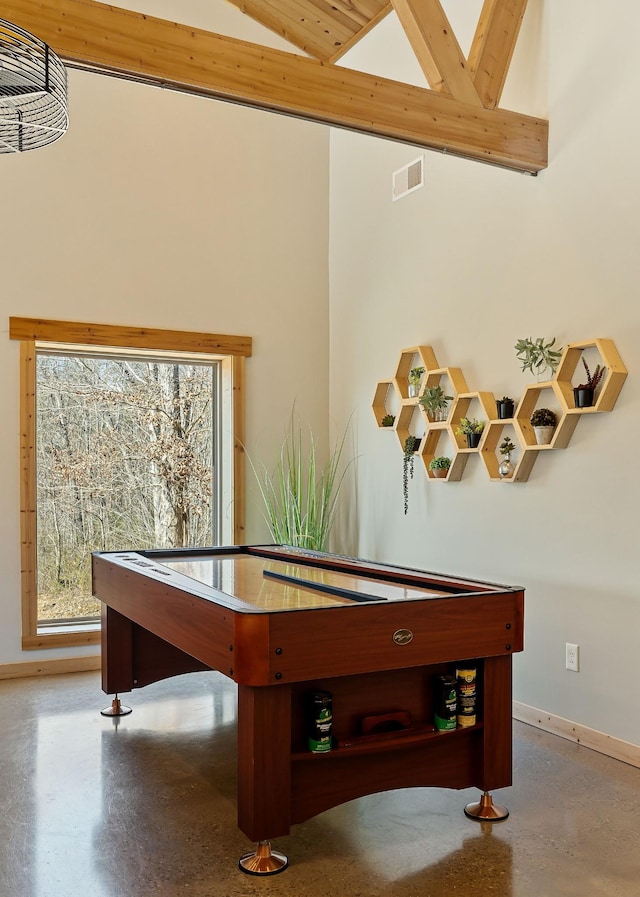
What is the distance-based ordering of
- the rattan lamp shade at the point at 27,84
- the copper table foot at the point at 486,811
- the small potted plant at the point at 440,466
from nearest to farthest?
the rattan lamp shade at the point at 27,84 → the copper table foot at the point at 486,811 → the small potted plant at the point at 440,466

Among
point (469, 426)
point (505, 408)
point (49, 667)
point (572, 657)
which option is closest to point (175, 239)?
point (469, 426)

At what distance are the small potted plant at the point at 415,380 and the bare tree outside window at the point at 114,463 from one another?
5.07 ft

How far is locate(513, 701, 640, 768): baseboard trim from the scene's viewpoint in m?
3.68

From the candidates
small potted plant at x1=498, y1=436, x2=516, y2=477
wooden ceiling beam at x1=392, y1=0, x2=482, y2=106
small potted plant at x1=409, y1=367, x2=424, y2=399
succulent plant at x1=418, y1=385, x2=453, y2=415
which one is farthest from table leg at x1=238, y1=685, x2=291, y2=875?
wooden ceiling beam at x1=392, y1=0, x2=482, y2=106

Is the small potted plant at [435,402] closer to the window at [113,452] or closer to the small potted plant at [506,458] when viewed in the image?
the small potted plant at [506,458]

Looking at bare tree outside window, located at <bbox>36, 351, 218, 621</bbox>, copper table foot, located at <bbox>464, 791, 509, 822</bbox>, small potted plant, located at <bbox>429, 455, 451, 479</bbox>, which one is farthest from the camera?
bare tree outside window, located at <bbox>36, 351, 218, 621</bbox>

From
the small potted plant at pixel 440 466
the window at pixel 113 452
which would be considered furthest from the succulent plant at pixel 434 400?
the window at pixel 113 452

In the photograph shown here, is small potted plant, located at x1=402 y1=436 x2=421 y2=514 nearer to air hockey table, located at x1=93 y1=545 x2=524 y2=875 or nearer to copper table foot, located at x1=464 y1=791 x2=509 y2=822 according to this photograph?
air hockey table, located at x1=93 y1=545 x2=524 y2=875

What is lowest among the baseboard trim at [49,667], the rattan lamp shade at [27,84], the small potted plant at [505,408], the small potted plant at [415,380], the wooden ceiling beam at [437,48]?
the baseboard trim at [49,667]

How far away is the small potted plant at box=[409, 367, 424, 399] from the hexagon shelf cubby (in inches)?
1.1

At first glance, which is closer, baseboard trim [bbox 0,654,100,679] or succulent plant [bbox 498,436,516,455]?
succulent plant [bbox 498,436,516,455]

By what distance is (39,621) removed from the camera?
5.40 meters

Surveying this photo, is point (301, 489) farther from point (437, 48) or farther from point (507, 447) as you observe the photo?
point (437, 48)

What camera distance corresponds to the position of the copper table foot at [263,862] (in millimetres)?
2648
